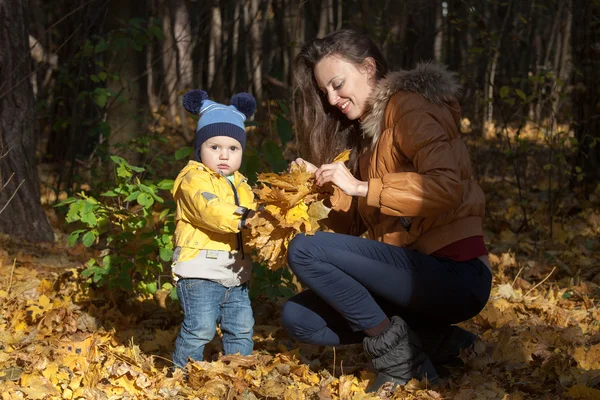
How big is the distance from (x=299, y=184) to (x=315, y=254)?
1.02 ft

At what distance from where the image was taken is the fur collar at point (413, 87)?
311cm

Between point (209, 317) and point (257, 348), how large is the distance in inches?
27.0

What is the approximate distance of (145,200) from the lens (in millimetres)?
3705

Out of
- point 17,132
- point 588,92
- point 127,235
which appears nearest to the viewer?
point 127,235

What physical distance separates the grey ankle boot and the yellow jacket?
0.77m

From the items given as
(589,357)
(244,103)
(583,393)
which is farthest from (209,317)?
(589,357)

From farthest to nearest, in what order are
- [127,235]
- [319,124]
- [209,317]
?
[127,235], [319,124], [209,317]

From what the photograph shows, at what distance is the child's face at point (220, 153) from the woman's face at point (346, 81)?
539 mm

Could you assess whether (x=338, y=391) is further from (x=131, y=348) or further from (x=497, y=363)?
(x=131, y=348)

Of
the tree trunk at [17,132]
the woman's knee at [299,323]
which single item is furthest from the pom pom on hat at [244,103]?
the tree trunk at [17,132]

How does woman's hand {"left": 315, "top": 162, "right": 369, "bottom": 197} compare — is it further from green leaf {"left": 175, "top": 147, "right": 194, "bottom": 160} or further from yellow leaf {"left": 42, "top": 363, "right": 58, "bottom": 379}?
yellow leaf {"left": 42, "top": 363, "right": 58, "bottom": 379}

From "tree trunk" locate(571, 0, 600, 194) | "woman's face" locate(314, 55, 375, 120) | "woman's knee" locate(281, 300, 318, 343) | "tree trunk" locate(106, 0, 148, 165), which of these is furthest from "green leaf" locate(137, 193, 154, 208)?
"tree trunk" locate(571, 0, 600, 194)

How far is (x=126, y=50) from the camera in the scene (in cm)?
700

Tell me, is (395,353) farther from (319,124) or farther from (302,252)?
(319,124)
